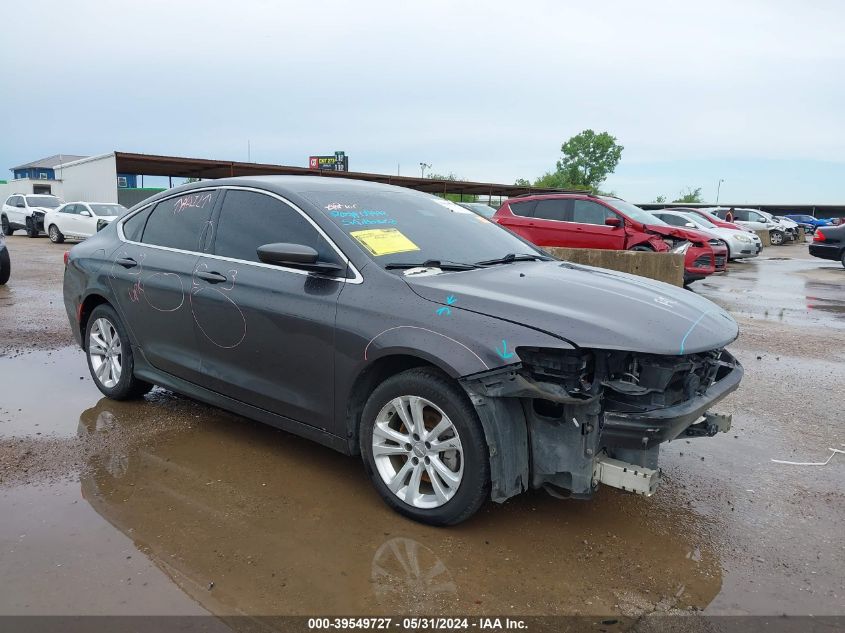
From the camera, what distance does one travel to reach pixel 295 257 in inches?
139

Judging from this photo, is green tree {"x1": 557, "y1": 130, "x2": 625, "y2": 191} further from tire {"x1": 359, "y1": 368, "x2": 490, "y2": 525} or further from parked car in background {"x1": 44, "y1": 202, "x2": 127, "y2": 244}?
tire {"x1": 359, "y1": 368, "x2": 490, "y2": 525}

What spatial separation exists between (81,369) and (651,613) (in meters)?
5.34

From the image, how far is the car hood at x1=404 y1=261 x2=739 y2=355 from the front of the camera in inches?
118

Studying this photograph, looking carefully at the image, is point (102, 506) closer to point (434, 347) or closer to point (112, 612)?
point (112, 612)

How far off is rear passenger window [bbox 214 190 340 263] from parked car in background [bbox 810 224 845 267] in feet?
61.9

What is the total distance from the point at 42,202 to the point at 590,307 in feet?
96.7

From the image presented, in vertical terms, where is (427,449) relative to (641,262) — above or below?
below

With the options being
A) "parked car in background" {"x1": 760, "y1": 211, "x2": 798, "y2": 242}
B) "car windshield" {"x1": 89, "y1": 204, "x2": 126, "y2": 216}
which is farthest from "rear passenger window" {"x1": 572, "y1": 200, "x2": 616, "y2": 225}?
"parked car in background" {"x1": 760, "y1": 211, "x2": 798, "y2": 242}

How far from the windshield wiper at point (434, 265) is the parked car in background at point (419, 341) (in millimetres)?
17

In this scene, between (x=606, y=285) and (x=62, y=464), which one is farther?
(x=62, y=464)

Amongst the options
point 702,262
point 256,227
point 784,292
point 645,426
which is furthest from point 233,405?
point 784,292

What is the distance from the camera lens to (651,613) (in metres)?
2.70

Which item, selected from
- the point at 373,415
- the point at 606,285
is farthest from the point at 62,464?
the point at 606,285

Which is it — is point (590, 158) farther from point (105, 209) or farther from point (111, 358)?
point (111, 358)
